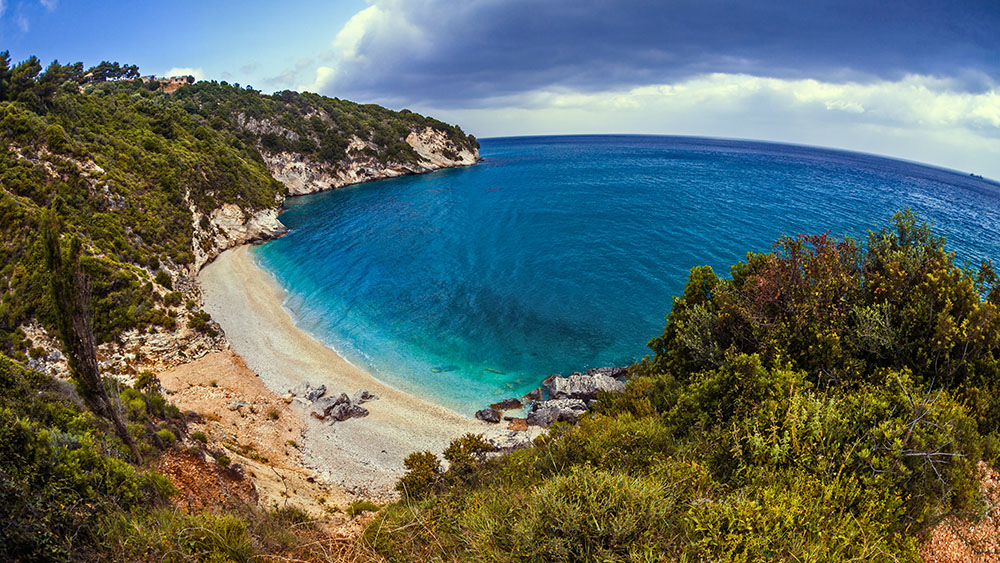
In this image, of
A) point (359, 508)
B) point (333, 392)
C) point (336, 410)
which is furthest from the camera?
point (333, 392)

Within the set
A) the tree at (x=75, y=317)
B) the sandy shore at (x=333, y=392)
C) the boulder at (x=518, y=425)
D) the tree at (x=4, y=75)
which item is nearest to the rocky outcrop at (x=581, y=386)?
the boulder at (x=518, y=425)

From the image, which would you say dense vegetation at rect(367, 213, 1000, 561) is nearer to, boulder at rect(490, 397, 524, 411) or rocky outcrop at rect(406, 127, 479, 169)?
boulder at rect(490, 397, 524, 411)

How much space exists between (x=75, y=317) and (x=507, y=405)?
19034mm

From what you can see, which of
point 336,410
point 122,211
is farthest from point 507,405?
point 122,211

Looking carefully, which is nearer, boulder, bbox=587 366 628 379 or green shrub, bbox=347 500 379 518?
green shrub, bbox=347 500 379 518

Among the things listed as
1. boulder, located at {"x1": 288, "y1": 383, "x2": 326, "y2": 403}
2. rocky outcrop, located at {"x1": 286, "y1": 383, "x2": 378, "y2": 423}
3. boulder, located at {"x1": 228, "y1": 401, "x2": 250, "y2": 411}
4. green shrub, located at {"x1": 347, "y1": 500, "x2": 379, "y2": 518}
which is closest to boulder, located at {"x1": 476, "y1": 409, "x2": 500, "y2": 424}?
rocky outcrop, located at {"x1": 286, "y1": 383, "x2": 378, "y2": 423}

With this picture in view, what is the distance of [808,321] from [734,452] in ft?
22.7

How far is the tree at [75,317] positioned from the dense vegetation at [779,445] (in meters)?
8.90

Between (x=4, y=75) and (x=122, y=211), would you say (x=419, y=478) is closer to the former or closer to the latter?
(x=122, y=211)

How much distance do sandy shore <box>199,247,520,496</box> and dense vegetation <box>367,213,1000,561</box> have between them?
574cm

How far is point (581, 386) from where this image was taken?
23906 mm

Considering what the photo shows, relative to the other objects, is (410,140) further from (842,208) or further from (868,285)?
(868,285)

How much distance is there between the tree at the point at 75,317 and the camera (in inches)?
408

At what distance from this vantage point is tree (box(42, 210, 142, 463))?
1035cm
